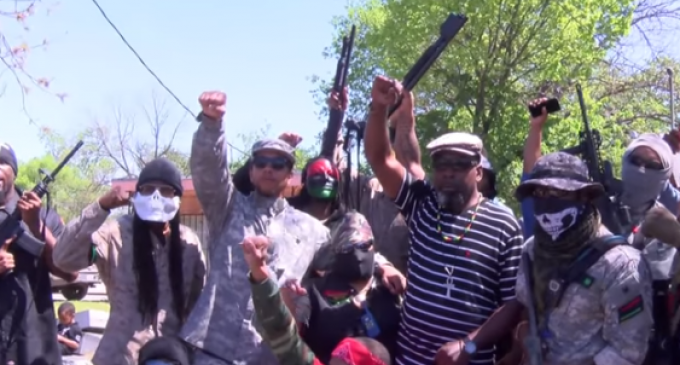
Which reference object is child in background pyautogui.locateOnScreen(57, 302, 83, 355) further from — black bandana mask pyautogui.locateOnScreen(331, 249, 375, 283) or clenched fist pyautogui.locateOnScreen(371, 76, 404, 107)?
clenched fist pyautogui.locateOnScreen(371, 76, 404, 107)

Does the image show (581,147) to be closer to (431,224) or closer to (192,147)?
(431,224)

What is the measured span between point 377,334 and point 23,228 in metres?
2.15

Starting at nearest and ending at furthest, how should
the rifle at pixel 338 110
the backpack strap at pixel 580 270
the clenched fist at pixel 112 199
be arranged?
1. the backpack strap at pixel 580 270
2. the clenched fist at pixel 112 199
3. the rifle at pixel 338 110

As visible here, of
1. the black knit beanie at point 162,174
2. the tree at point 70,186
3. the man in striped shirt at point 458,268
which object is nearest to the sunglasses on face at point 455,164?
the man in striped shirt at point 458,268

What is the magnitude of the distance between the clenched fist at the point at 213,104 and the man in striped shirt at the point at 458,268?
2.52ft

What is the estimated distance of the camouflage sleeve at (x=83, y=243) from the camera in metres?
4.84

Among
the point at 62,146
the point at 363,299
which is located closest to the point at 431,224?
the point at 363,299

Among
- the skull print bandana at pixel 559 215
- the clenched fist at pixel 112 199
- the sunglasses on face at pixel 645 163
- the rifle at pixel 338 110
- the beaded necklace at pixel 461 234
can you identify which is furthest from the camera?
the rifle at pixel 338 110

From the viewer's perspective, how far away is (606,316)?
394 centimetres

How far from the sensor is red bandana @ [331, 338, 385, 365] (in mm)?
4422

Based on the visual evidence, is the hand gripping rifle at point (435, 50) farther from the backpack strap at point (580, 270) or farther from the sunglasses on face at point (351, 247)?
the backpack strap at point (580, 270)

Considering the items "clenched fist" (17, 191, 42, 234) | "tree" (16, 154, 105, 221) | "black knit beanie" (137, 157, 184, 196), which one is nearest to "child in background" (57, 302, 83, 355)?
"clenched fist" (17, 191, 42, 234)

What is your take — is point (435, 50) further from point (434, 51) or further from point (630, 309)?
point (630, 309)

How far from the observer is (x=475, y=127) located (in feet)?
82.0
